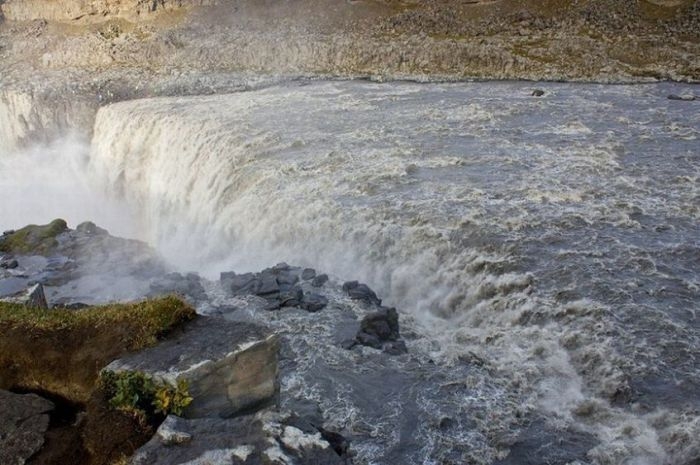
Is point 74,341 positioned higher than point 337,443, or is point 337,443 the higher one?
point 74,341

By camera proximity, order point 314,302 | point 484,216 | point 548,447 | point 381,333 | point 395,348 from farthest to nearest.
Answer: point 484,216 < point 314,302 < point 381,333 < point 395,348 < point 548,447

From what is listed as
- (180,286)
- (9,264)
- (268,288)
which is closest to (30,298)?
(180,286)

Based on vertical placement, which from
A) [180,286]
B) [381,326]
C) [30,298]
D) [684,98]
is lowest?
[180,286]

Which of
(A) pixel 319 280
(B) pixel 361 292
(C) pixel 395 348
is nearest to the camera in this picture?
(C) pixel 395 348

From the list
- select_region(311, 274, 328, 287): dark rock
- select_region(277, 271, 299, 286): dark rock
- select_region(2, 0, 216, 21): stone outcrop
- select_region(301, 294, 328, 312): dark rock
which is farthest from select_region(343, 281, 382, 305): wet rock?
select_region(2, 0, 216, 21): stone outcrop

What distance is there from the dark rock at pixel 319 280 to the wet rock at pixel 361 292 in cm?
68

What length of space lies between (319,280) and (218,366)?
28.2 feet

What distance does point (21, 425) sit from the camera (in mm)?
8578

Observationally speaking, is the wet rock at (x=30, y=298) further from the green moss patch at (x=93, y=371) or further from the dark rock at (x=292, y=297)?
the dark rock at (x=292, y=297)

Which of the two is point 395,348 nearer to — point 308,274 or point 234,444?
point 308,274

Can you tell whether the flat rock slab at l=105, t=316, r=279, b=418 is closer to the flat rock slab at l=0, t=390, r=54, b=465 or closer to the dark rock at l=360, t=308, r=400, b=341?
the flat rock slab at l=0, t=390, r=54, b=465

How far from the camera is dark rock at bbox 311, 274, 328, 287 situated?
1738 centimetres

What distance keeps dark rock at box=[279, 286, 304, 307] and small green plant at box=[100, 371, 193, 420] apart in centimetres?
762

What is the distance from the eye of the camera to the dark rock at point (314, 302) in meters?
16.0
